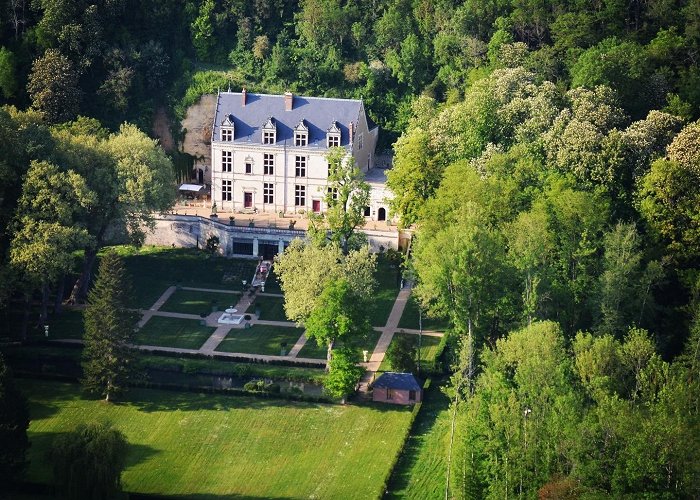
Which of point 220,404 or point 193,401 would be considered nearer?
point 220,404

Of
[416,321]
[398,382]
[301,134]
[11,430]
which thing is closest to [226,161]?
[301,134]

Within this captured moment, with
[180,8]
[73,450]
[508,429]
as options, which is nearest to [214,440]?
[73,450]

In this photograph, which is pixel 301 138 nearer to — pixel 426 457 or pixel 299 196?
pixel 299 196

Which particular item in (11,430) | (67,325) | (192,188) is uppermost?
(192,188)

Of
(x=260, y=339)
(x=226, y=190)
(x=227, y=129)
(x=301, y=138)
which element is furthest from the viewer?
(x=226, y=190)

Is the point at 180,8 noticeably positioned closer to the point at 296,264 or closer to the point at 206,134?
the point at 206,134

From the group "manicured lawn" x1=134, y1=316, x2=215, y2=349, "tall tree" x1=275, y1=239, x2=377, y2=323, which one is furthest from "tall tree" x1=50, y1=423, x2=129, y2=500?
"manicured lawn" x1=134, y1=316, x2=215, y2=349
